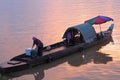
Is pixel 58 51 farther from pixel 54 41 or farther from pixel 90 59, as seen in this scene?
pixel 54 41

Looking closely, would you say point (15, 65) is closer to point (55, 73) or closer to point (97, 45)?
point (55, 73)

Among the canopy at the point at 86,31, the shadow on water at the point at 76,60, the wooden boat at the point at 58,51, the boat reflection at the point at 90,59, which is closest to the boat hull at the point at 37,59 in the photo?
the wooden boat at the point at 58,51

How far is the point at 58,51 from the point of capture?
2034cm

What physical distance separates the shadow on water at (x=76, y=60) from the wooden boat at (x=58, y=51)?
23 centimetres

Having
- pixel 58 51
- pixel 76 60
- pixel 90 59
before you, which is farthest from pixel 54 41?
→ pixel 58 51

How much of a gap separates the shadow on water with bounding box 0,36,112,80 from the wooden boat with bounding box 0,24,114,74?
228mm

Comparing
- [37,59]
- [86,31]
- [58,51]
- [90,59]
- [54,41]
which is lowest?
[90,59]

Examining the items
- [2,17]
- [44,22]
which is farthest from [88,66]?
[2,17]

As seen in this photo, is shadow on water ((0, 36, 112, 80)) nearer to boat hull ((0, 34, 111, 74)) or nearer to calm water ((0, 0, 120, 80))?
calm water ((0, 0, 120, 80))

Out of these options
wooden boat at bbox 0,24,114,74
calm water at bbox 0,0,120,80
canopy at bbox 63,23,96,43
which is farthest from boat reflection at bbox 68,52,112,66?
canopy at bbox 63,23,96,43

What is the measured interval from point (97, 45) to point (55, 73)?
5.68m

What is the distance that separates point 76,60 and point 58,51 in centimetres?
123

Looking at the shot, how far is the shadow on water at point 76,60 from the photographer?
1852 centimetres

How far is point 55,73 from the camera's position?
18.6 m
